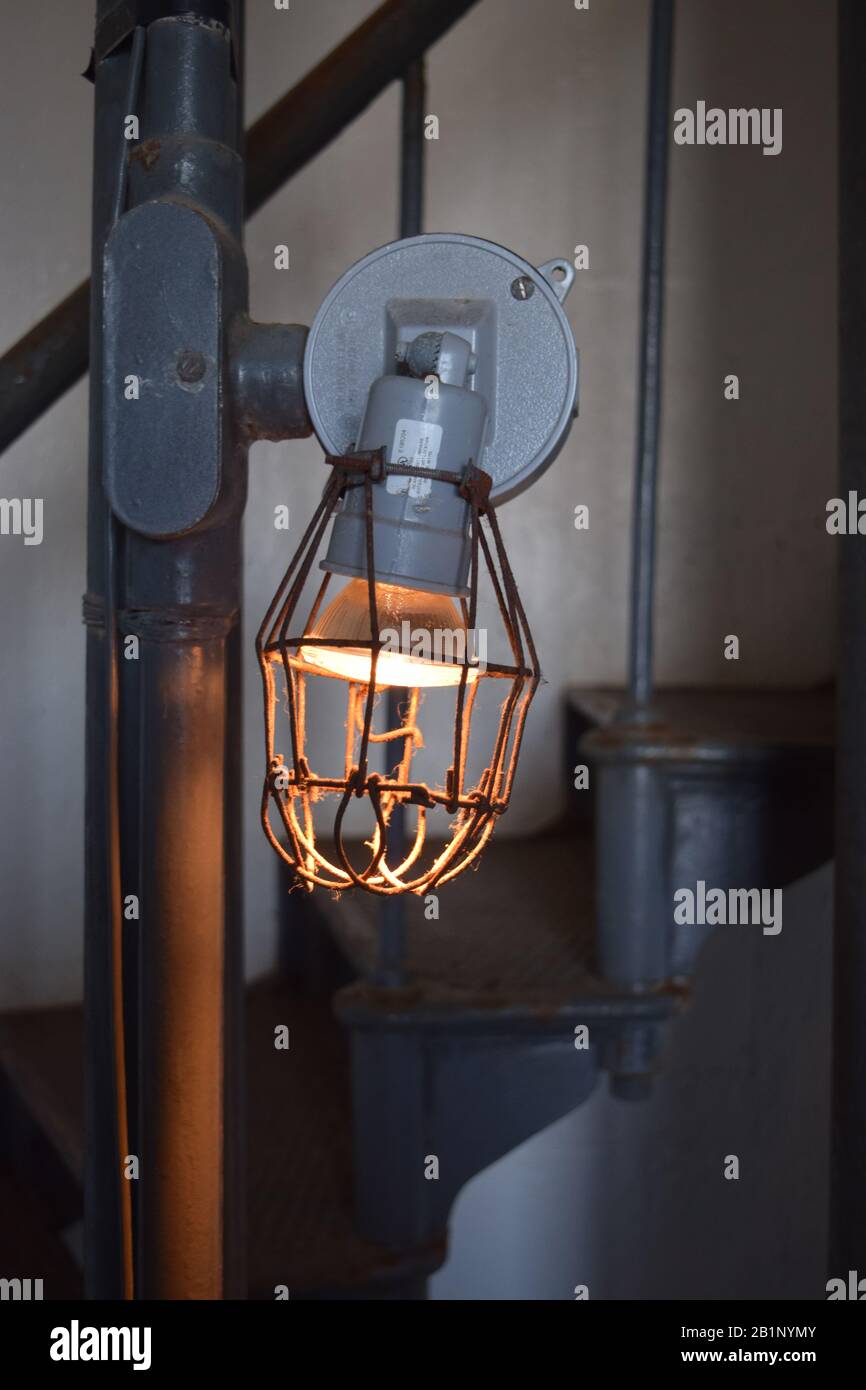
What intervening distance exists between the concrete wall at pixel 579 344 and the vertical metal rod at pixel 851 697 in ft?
3.95

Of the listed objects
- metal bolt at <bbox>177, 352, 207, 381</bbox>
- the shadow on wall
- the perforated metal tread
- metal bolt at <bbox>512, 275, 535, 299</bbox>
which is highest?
metal bolt at <bbox>512, 275, 535, 299</bbox>

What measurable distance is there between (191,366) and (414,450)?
0.80 ft

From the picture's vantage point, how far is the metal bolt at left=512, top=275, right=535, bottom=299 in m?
0.99

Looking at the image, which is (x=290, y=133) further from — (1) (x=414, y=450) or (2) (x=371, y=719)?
(2) (x=371, y=719)

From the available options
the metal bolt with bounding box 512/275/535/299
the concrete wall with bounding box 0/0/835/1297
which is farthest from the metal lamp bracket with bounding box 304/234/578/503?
the concrete wall with bounding box 0/0/835/1297

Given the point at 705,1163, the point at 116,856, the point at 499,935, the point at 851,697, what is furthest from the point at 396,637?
the point at 705,1163

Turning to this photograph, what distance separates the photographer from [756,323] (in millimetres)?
2764

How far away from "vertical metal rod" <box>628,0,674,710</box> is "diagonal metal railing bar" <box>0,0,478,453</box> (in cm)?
29

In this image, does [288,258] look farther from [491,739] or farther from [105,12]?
[105,12]

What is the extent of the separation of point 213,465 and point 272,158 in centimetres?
70

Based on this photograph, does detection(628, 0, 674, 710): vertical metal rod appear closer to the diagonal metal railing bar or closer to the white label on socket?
the diagonal metal railing bar

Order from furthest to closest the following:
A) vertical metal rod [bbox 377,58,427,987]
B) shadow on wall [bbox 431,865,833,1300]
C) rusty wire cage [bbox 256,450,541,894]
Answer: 1. shadow on wall [bbox 431,865,833,1300]
2. vertical metal rod [bbox 377,58,427,987]
3. rusty wire cage [bbox 256,450,541,894]

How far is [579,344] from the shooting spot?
2705mm
